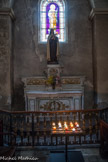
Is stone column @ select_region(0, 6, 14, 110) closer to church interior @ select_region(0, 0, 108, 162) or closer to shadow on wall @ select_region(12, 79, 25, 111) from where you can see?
church interior @ select_region(0, 0, 108, 162)

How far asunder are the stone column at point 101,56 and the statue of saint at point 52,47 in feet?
6.50

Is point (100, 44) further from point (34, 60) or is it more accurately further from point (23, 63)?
point (23, 63)

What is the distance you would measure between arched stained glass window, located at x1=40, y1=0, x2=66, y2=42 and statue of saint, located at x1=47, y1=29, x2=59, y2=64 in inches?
33.3

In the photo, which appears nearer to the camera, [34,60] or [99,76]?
[99,76]

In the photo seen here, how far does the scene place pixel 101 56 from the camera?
28.3 feet

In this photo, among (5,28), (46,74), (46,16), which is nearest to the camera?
(5,28)

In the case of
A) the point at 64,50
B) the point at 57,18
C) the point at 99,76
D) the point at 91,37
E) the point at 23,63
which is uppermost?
the point at 57,18

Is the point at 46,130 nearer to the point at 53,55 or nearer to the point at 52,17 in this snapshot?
the point at 53,55

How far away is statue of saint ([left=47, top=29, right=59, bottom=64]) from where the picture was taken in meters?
8.89

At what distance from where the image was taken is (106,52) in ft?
28.4

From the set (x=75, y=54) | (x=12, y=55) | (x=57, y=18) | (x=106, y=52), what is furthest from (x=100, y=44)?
(x=12, y=55)

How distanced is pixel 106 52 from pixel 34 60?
12.2 feet

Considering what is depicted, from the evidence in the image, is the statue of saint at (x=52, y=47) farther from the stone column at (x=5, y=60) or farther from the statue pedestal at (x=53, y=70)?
the stone column at (x=5, y=60)

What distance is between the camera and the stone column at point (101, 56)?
8562 millimetres
